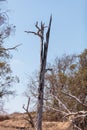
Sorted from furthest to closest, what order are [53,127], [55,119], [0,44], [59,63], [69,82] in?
[59,63] → [69,82] → [55,119] → [53,127] → [0,44]

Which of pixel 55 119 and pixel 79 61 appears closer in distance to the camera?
pixel 55 119

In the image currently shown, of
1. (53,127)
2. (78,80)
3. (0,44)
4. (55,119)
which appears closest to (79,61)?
(78,80)

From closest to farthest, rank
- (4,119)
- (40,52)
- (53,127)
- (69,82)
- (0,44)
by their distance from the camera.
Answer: (40,52) → (0,44) → (53,127) → (69,82) → (4,119)

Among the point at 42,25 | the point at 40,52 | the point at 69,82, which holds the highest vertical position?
the point at 42,25

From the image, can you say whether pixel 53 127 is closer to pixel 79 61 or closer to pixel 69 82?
pixel 69 82

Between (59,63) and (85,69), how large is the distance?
4.70m

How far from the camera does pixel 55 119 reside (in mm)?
34188

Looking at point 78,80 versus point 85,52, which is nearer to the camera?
point 78,80

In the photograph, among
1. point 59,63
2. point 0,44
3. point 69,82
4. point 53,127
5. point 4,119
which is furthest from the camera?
point 59,63

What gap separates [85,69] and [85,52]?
296 cm

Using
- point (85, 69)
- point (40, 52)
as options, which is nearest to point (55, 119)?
point (85, 69)

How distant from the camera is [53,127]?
3117 cm

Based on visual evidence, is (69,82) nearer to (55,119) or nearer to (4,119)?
(55,119)

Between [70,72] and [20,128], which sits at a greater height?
[70,72]
